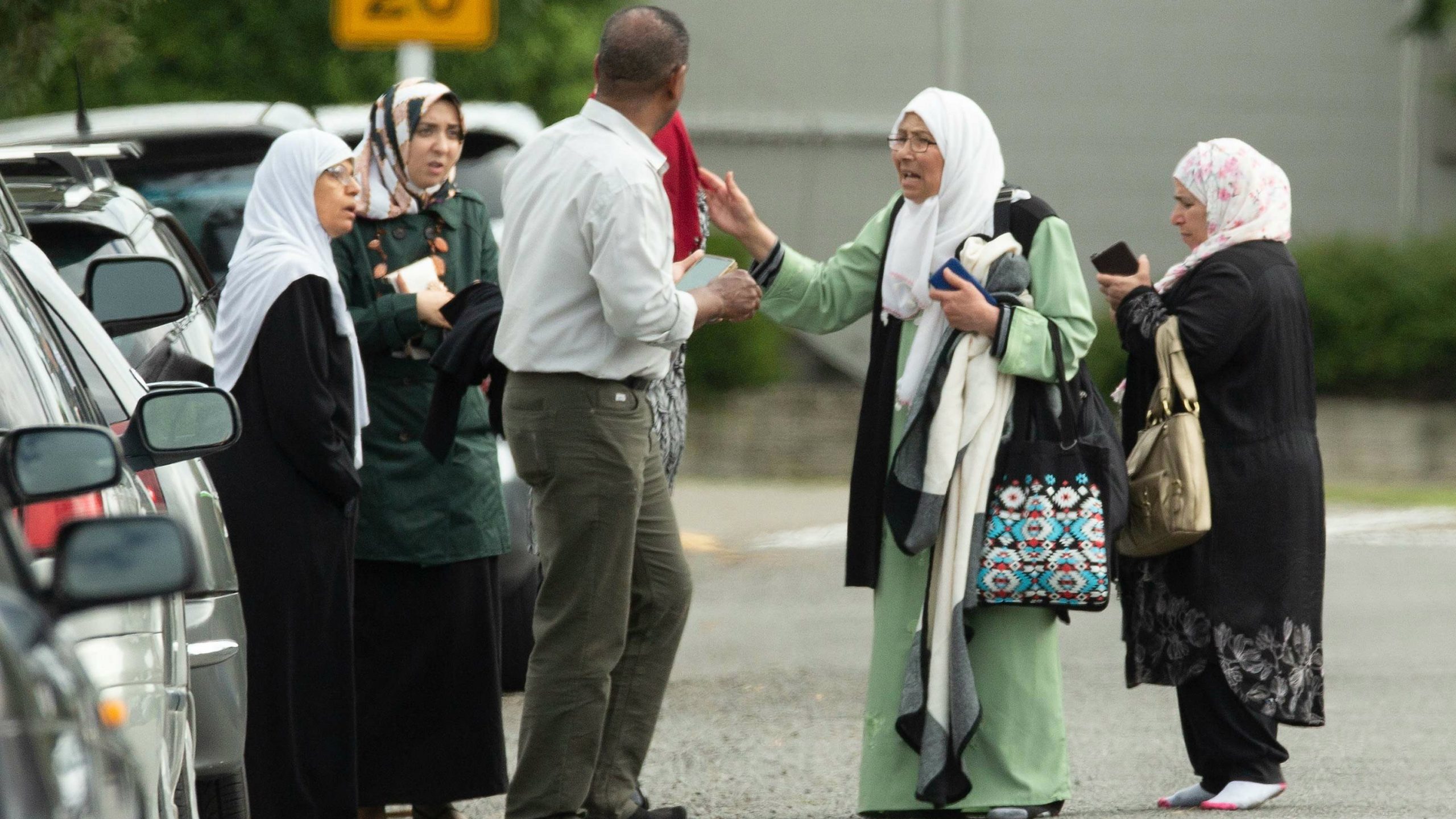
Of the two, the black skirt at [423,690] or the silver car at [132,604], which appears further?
the black skirt at [423,690]

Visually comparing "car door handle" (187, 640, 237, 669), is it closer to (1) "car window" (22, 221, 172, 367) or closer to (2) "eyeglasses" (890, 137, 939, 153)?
(1) "car window" (22, 221, 172, 367)

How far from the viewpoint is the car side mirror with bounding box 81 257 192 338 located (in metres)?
5.53

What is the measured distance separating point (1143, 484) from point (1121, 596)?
1.31 ft

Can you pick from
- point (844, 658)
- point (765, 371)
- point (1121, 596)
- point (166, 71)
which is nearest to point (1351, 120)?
point (765, 371)

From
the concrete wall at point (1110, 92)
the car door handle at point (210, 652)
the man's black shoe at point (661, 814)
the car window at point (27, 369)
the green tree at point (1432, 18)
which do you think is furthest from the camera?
the concrete wall at point (1110, 92)

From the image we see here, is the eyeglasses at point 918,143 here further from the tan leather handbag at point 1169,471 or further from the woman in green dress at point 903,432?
the tan leather handbag at point 1169,471

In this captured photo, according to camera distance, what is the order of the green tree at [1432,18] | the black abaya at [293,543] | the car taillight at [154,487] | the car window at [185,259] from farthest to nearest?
the green tree at [1432,18], the car window at [185,259], the black abaya at [293,543], the car taillight at [154,487]

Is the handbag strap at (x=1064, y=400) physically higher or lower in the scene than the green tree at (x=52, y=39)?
lower

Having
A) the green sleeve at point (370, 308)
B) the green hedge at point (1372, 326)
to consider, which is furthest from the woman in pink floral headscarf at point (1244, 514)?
the green hedge at point (1372, 326)

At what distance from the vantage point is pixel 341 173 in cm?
550

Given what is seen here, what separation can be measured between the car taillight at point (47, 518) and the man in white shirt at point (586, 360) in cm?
170

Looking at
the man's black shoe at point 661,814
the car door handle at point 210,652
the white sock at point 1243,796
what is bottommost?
the white sock at point 1243,796

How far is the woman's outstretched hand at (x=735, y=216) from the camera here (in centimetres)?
580

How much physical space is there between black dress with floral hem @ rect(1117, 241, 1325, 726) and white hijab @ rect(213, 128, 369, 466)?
6.73 feet
